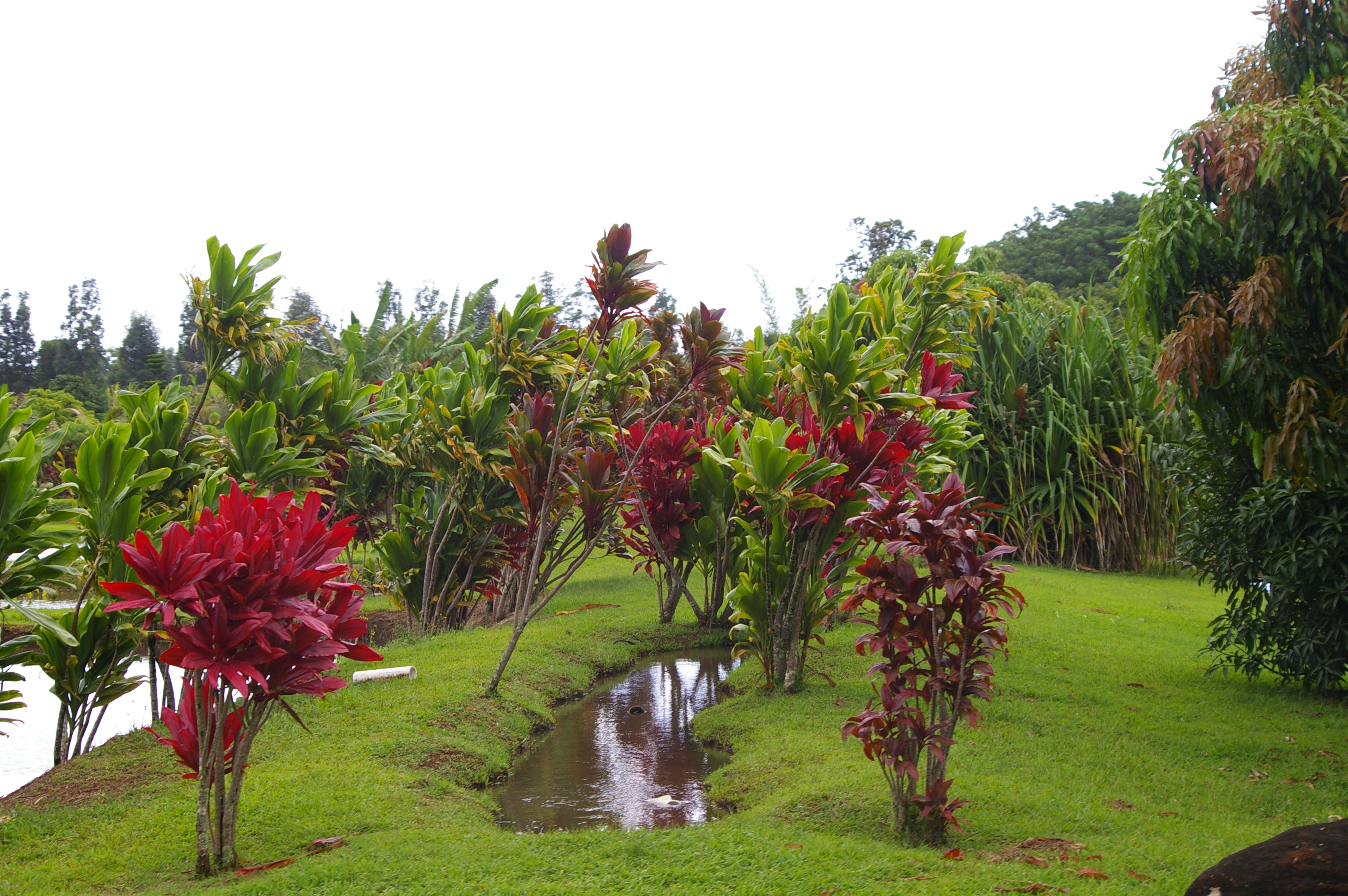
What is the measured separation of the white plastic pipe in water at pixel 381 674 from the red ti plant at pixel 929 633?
3793 millimetres

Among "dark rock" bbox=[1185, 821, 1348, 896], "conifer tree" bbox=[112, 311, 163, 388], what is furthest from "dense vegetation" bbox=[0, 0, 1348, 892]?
"conifer tree" bbox=[112, 311, 163, 388]

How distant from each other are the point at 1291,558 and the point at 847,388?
3103mm

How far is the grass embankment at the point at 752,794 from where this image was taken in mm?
3346

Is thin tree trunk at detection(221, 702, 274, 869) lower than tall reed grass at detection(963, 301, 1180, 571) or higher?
lower

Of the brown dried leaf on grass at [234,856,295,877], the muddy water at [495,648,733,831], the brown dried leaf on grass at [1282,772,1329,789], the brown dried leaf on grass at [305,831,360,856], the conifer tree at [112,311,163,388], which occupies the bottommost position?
the brown dried leaf on grass at [1282,772,1329,789]

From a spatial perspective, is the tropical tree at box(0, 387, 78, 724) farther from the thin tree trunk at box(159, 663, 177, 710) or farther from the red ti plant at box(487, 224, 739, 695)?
the red ti plant at box(487, 224, 739, 695)

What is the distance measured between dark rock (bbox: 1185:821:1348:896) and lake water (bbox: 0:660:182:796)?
5.56 m

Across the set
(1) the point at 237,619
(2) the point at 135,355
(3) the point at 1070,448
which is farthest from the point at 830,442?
(2) the point at 135,355

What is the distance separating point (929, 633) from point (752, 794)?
4.81 ft

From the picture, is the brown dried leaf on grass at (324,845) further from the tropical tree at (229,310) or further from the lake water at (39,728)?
the tropical tree at (229,310)

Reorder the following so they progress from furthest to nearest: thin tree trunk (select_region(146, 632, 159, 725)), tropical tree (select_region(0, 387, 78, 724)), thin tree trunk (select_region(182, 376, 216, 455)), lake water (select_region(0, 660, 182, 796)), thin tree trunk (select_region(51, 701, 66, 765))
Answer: lake water (select_region(0, 660, 182, 796)) < thin tree trunk (select_region(182, 376, 216, 455)) < thin tree trunk (select_region(146, 632, 159, 725)) < thin tree trunk (select_region(51, 701, 66, 765)) < tropical tree (select_region(0, 387, 78, 724))

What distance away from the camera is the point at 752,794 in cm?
462

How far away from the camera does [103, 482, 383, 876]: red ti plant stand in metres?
3.13

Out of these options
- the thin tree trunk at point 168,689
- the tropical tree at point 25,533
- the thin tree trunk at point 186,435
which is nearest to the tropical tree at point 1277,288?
the tropical tree at point 25,533
